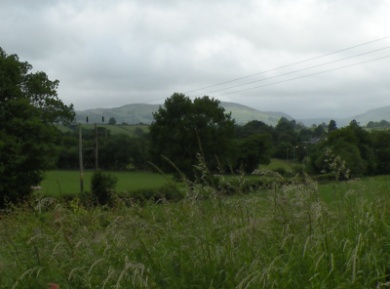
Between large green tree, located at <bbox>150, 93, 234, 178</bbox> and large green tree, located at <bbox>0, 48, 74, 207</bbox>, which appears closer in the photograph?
large green tree, located at <bbox>0, 48, 74, 207</bbox>

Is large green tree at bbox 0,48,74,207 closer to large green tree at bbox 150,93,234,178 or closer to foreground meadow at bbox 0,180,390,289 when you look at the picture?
large green tree at bbox 150,93,234,178

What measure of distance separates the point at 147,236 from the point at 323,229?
1.34m

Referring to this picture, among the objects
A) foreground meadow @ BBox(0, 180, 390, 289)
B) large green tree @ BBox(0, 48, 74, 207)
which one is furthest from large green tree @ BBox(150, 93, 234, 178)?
foreground meadow @ BBox(0, 180, 390, 289)

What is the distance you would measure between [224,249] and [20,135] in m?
41.6

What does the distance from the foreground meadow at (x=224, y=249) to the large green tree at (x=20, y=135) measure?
1479 inches

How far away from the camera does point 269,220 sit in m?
4.39

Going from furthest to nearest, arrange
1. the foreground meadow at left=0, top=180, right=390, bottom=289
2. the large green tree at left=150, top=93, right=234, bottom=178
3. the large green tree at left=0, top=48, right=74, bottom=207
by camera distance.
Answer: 1. the large green tree at left=150, top=93, right=234, bottom=178
2. the large green tree at left=0, top=48, right=74, bottom=207
3. the foreground meadow at left=0, top=180, right=390, bottom=289

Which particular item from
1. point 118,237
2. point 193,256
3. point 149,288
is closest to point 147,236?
point 118,237

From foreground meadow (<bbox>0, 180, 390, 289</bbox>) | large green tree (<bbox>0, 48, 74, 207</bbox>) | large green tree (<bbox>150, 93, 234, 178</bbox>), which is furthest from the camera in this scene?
large green tree (<bbox>150, 93, 234, 178</bbox>)

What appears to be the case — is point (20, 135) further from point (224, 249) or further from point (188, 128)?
point (224, 249)

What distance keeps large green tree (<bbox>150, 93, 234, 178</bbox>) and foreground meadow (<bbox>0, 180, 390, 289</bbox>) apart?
57.2 metres

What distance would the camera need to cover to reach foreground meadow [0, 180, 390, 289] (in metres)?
3.55

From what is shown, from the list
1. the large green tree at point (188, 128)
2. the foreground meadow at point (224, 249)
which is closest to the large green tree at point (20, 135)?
the large green tree at point (188, 128)

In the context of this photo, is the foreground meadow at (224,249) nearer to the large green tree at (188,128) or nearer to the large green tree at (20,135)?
the large green tree at (20,135)
